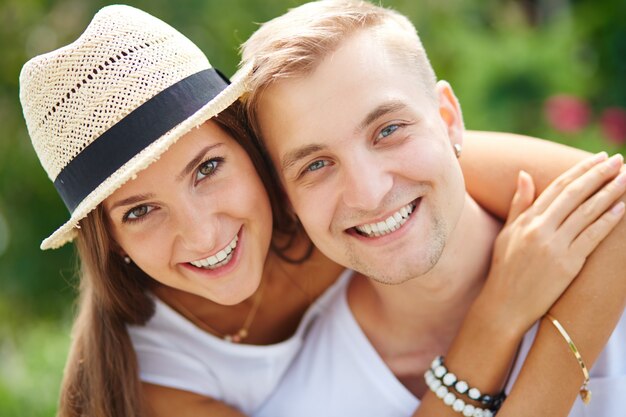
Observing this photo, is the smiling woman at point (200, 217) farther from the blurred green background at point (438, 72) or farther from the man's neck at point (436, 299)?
the blurred green background at point (438, 72)

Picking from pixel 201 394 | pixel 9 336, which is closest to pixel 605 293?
pixel 201 394

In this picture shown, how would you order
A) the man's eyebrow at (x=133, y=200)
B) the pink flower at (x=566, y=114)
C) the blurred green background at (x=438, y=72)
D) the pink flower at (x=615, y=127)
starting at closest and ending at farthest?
the man's eyebrow at (x=133, y=200) → the pink flower at (x=566, y=114) → the pink flower at (x=615, y=127) → the blurred green background at (x=438, y=72)

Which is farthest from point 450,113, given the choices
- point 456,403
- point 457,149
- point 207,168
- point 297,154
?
point 456,403

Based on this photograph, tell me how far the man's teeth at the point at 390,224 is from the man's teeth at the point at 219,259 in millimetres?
483

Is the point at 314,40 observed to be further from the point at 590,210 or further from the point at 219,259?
the point at 590,210

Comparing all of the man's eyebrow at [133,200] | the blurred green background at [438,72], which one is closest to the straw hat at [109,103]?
the man's eyebrow at [133,200]

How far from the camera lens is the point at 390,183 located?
7.90 feet

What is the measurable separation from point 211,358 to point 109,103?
122cm

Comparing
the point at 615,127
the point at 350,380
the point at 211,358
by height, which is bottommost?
the point at 615,127

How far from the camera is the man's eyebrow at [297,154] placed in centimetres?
242

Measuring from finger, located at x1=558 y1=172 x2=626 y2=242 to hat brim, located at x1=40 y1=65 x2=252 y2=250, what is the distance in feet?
4.01

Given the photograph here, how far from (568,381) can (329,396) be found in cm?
91

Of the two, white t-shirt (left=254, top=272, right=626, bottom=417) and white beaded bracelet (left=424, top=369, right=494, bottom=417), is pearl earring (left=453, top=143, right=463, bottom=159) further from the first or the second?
white beaded bracelet (left=424, top=369, right=494, bottom=417)

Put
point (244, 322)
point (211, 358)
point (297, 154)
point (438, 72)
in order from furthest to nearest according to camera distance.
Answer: point (438, 72)
point (244, 322)
point (211, 358)
point (297, 154)
